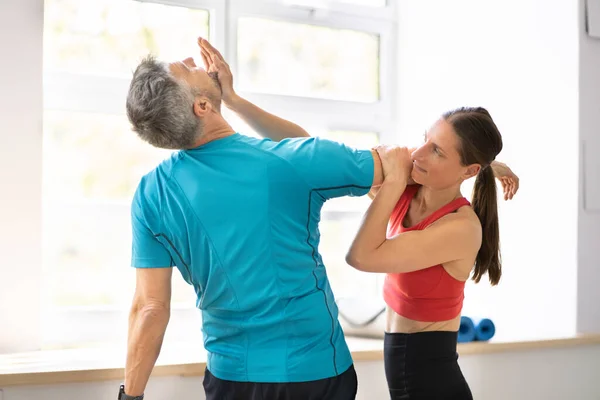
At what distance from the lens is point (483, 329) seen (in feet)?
8.61

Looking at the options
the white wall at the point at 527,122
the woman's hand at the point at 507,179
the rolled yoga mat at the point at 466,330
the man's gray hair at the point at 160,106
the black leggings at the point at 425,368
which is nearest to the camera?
the man's gray hair at the point at 160,106

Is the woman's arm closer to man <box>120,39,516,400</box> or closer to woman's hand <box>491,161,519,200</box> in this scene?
man <box>120,39,516,400</box>

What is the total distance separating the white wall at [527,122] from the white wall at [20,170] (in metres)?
1.67

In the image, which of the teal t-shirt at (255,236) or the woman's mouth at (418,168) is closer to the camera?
the teal t-shirt at (255,236)

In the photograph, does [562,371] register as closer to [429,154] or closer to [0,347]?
[429,154]

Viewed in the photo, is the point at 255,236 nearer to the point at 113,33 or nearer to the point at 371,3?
the point at 113,33

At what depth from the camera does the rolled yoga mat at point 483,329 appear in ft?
8.57

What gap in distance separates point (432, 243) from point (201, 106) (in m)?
0.67

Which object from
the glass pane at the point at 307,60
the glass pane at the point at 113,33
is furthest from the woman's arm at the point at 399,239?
the glass pane at the point at 307,60

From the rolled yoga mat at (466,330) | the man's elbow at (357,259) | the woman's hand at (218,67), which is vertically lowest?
the rolled yoga mat at (466,330)

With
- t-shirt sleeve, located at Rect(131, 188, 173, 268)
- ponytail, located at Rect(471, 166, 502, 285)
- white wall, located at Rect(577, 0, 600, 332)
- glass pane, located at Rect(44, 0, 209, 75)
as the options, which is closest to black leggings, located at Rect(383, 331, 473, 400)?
ponytail, located at Rect(471, 166, 502, 285)

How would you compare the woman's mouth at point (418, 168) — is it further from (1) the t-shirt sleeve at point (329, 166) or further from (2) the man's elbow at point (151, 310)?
(2) the man's elbow at point (151, 310)

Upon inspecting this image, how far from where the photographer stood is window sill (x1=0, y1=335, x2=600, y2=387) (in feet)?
6.46

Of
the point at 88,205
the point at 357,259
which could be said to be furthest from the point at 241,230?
the point at 88,205
